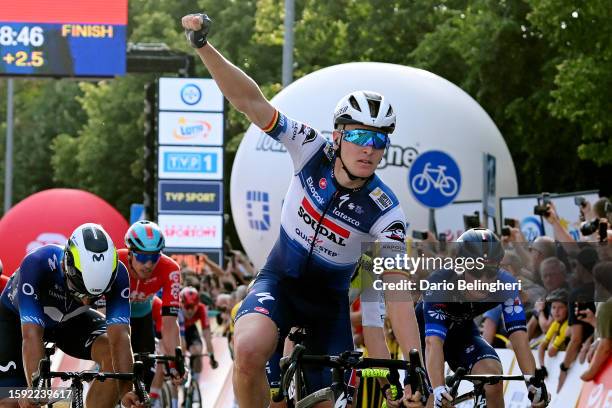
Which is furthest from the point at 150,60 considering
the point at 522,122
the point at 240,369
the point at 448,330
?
the point at 240,369

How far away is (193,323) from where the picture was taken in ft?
65.8

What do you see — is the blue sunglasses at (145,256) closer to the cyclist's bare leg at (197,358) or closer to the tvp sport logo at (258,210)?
the cyclist's bare leg at (197,358)

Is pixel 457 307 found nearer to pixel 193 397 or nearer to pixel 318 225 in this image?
pixel 318 225

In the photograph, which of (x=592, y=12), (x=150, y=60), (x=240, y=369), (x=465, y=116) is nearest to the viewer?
(x=240, y=369)

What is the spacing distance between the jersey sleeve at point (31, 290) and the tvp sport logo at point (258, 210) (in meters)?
15.5

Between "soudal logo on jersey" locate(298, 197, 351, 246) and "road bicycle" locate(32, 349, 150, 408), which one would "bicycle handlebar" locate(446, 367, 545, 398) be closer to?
"soudal logo on jersey" locate(298, 197, 351, 246)

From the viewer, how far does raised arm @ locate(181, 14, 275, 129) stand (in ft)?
24.5

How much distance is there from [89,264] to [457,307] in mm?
2940

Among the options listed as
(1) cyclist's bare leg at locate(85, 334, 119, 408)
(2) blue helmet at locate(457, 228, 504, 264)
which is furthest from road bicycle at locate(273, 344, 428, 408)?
(2) blue helmet at locate(457, 228, 504, 264)

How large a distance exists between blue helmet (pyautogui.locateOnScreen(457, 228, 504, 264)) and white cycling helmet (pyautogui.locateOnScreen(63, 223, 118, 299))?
2647 millimetres

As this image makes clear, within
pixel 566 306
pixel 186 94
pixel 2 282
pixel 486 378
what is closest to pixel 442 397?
pixel 486 378

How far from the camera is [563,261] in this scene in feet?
41.9

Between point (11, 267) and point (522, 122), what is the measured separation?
1387 cm

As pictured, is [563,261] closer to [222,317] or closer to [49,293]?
[49,293]
